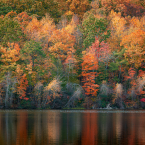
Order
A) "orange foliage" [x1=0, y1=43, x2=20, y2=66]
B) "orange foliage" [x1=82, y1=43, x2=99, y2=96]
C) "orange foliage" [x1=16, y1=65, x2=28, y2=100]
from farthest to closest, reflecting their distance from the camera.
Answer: "orange foliage" [x1=82, y1=43, x2=99, y2=96] < "orange foliage" [x1=0, y1=43, x2=20, y2=66] < "orange foliage" [x1=16, y1=65, x2=28, y2=100]

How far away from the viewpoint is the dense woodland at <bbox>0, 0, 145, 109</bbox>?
63062mm

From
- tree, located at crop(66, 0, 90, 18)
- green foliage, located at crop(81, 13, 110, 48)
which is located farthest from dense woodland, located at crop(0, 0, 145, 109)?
tree, located at crop(66, 0, 90, 18)

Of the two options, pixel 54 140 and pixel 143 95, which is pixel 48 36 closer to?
pixel 143 95

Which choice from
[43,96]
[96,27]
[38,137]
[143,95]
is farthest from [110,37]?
[38,137]

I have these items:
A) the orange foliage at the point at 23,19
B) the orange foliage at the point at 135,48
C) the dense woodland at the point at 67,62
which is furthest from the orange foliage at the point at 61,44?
the orange foliage at the point at 135,48

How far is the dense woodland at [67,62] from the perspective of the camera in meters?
63.1

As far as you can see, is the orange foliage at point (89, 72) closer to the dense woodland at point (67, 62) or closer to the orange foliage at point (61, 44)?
the dense woodland at point (67, 62)

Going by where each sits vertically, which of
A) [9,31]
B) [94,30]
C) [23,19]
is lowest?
[9,31]

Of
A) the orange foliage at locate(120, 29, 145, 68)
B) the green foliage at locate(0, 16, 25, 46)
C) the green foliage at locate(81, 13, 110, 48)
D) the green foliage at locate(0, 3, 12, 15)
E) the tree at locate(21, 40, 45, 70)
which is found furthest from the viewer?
the green foliage at locate(0, 3, 12, 15)

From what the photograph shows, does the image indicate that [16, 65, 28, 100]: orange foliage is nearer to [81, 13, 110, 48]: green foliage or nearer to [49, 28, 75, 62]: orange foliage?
[49, 28, 75, 62]: orange foliage

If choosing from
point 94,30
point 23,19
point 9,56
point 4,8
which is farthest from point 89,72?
point 4,8

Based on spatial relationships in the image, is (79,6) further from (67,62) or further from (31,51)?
(31,51)

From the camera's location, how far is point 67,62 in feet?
231

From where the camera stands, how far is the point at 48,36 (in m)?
77.3
